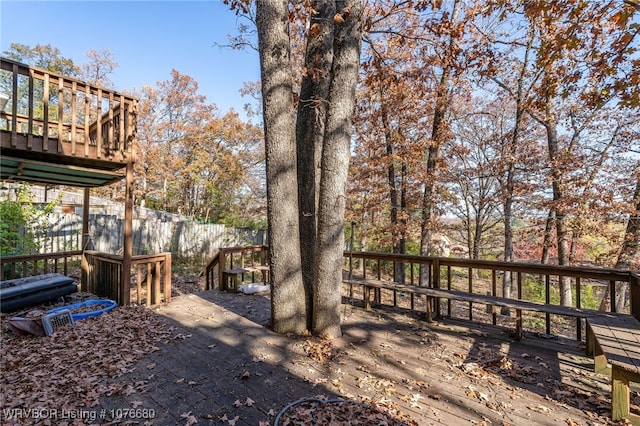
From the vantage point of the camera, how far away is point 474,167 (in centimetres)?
951

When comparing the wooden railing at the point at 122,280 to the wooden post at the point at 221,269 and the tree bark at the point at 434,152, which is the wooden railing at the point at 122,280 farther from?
the tree bark at the point at 434,152

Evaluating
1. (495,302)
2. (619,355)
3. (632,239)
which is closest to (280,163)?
(495,302)

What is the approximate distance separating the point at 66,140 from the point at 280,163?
3400 mm

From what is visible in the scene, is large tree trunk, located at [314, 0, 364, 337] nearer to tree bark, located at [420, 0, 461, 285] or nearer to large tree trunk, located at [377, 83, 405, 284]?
tree bark, located at [420, 0, 461, 285]

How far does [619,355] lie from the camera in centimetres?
225

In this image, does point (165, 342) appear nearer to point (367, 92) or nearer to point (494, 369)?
point (494, 369)

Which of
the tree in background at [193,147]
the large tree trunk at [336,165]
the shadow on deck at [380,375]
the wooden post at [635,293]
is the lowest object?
the shadow on deck at [380,375]

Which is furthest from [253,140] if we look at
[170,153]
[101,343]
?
[101,343]

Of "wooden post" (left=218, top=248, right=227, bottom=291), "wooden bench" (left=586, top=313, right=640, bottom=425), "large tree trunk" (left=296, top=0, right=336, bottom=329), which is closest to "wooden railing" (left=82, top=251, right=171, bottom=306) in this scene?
"wooden post" (left=218, top=248, right=227, bottom=291)

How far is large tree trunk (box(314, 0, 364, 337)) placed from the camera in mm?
3529

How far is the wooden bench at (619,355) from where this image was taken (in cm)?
213

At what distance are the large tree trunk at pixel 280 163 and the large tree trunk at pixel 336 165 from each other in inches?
12.4

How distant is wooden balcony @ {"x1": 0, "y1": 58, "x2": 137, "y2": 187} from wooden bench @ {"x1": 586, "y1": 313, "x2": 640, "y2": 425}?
20.7 feet

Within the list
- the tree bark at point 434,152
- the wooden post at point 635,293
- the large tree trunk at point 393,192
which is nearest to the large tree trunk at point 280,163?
the wooden post at point 635,293
